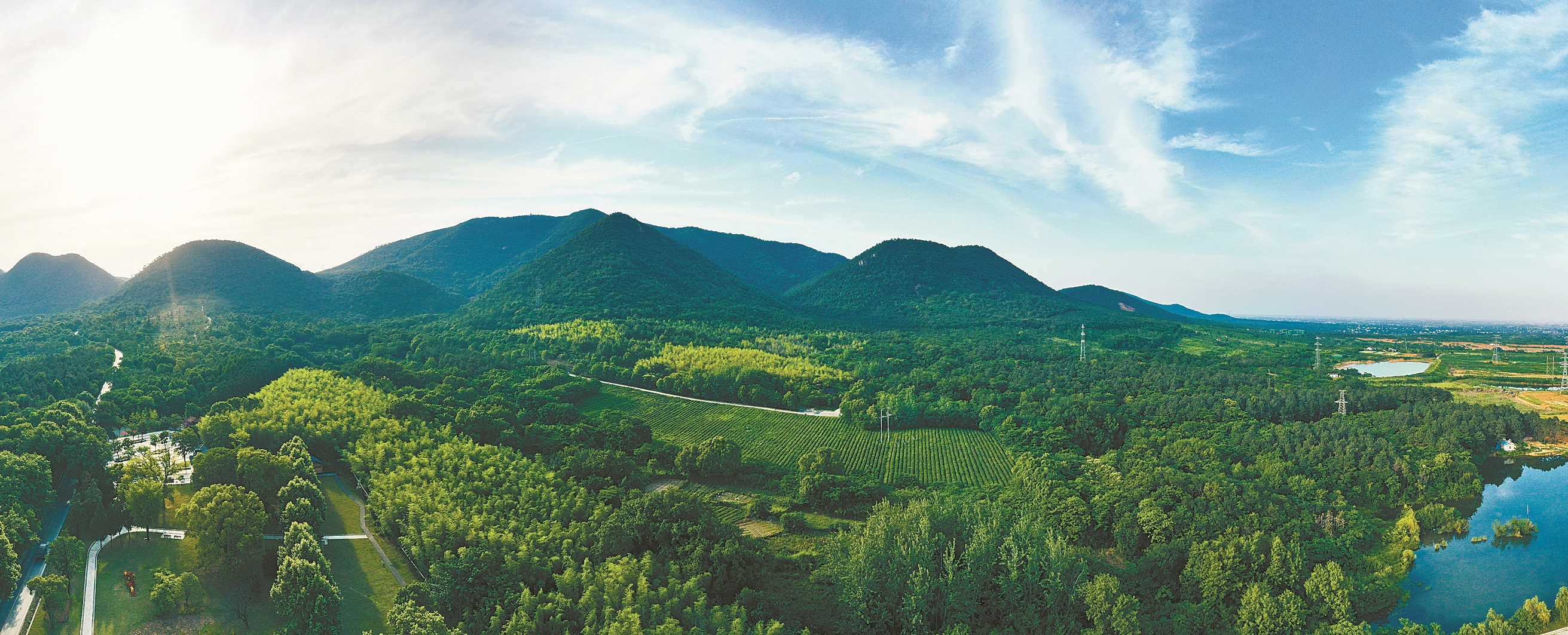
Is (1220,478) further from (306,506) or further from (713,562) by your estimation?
(306,506)

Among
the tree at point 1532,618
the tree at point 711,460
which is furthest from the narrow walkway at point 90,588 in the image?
the tree at point 1532,618

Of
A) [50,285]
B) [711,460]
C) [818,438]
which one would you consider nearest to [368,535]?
[711,460]

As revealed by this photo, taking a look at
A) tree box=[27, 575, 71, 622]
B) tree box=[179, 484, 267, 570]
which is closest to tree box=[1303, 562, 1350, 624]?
tree box=[179, 484, 267, 570]

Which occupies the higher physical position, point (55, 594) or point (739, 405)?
point (739, 405)

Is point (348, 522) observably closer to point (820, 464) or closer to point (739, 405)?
point (820, 464)

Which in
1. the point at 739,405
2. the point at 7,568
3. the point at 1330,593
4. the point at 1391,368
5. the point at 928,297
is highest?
the point at 928,297

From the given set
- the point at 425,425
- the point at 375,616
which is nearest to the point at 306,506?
the point at 375,616

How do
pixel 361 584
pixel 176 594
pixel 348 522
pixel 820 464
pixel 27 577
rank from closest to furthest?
1. pixel 176 594
2. pixel 27 577
3. pixel 361 584
4. pixel 348 522
5. pixel 820 464

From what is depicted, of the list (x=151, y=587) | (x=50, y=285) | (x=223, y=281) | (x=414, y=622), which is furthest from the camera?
(x=50, y=285)
